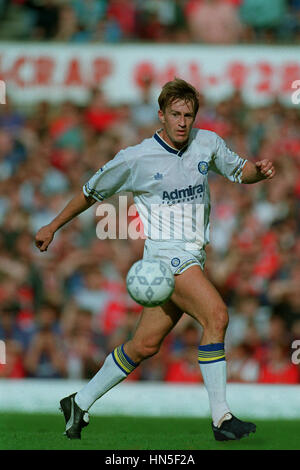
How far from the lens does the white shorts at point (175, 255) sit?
662 centimetres

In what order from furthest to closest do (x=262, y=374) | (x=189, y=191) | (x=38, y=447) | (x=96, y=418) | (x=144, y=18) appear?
(x=144, y=18)
(x=262, y=374)
(x=96, y=418)
(x=189, y=191)
(x=38, y=447)

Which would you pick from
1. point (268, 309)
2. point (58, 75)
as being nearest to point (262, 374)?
point (268, 309)

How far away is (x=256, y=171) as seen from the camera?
6.91 m

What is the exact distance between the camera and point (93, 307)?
469 inches

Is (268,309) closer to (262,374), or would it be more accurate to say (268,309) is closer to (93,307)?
(262,374)

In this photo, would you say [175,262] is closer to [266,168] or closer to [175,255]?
[175,255]

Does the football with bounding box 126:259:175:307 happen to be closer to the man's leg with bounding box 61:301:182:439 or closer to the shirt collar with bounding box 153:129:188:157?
the man's leg with bounding box 61:301:182:439

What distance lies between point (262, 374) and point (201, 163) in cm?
492

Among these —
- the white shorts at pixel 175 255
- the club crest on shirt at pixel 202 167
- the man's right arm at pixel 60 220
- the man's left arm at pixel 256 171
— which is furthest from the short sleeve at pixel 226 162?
the man's right arm at pixel 60 220

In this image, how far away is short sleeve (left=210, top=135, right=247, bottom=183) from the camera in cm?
694

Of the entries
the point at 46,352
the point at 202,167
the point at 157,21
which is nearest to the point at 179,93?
the point at 202,167

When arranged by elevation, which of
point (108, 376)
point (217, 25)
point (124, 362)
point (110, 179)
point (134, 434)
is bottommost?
point (134, 434)

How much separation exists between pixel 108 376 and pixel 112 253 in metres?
5.49

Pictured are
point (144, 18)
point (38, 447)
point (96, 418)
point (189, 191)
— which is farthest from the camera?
point (144, 18)
